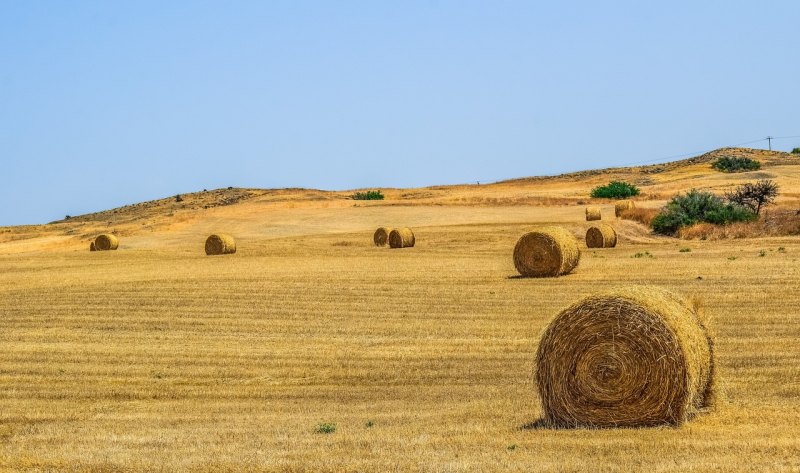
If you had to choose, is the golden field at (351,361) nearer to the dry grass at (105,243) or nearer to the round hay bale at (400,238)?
the round hay bale at (400,238)

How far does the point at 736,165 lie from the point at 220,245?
7024 centimetres

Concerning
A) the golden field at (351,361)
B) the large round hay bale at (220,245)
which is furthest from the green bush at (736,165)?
the large round hay bale at (220,245)

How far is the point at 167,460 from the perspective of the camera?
1184 centimetres

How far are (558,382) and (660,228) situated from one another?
3936cm

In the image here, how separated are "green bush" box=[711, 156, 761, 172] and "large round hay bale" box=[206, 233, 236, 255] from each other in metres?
66.3

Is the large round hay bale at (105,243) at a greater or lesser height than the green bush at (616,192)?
lesser

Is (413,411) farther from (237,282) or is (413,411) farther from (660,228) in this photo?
(660,228)

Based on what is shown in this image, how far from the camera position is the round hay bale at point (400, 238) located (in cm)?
4916

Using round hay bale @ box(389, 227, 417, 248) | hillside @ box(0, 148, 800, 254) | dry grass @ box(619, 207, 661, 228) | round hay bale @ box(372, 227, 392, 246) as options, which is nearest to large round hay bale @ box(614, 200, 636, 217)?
dry grass @ box(619, 207, 661, 228)

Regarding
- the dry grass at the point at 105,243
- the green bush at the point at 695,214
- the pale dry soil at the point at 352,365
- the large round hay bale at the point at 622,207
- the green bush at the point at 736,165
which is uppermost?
the green bush at the point at 736,165

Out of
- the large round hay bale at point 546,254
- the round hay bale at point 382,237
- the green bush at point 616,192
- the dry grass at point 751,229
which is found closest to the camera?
the large round hay bale at point 546,254

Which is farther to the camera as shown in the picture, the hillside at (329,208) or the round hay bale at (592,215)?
the hillside at (329,208)

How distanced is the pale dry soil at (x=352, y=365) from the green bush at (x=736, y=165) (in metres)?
64.2

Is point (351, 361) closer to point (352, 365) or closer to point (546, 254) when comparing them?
point (352, 365)
